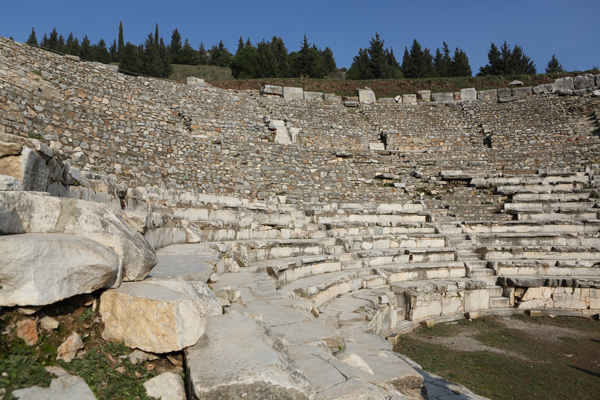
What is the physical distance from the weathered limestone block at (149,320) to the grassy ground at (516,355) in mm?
3577

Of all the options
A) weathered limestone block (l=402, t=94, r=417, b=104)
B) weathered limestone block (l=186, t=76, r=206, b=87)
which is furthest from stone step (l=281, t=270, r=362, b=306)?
weathered limestone block (l=402, t=94, r=417, b=104)

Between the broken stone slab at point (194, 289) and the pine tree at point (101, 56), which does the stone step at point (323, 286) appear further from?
the pine tree at point (101, 56)

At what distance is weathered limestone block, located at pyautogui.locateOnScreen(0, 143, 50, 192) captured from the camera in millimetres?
2041

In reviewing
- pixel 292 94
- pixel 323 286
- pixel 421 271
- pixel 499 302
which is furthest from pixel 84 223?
pixel 292 94

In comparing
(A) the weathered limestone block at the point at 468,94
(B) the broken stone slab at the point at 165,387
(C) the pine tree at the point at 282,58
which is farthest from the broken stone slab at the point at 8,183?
(C) the pine tree at the point at 282,58

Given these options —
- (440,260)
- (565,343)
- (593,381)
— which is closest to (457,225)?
(440,260)

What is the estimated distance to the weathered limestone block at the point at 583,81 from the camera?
60.0 ft

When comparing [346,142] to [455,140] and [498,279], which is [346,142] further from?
[498,279]

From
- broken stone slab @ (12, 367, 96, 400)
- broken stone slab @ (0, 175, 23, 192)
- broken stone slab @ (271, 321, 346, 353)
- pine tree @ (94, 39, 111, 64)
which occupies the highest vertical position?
pine tree @ (94, 39, 111, 64)

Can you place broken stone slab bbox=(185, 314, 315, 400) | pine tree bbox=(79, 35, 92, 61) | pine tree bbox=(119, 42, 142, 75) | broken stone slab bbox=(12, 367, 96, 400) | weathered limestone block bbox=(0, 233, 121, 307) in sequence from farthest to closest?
pine tree bbox=(79, 35, 92, 61), pine tree bbox=(119, 42, 142, 75), broken stone slab bbox=(185, 314, 315, 400), weathered limestone block bbox=(0, 233, 121, 307), broken stone slab bbox=(12, 367, 96, 400)

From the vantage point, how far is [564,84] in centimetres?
1873

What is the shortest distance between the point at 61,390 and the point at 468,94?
897 inches

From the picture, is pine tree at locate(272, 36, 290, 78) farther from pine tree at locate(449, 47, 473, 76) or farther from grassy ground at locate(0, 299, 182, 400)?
grassy ground at locate(0, 299, 182, 400)

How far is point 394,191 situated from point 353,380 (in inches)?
470
